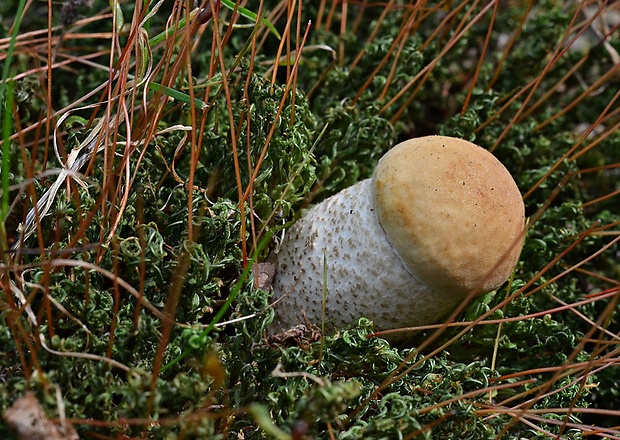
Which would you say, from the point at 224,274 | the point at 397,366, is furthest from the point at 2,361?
the point at 397,366

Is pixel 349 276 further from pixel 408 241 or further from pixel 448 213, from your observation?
pixel 448 213

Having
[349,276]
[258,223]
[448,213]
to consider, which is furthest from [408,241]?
[258,223]

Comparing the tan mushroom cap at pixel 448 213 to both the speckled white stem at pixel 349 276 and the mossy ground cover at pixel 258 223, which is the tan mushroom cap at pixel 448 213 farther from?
the mossy ground cover at pixel 258 223

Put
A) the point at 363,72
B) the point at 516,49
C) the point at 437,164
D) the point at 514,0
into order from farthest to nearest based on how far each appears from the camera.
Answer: the point at 514,0
the point at 516,49
the point at 363,72
the point at 437,164

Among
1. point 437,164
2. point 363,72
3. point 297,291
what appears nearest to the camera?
point 437,164

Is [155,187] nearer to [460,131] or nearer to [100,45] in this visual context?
[100,45]

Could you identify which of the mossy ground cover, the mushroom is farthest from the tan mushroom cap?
the mossy ground cover

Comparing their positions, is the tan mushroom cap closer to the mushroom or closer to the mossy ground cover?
the mushroom
